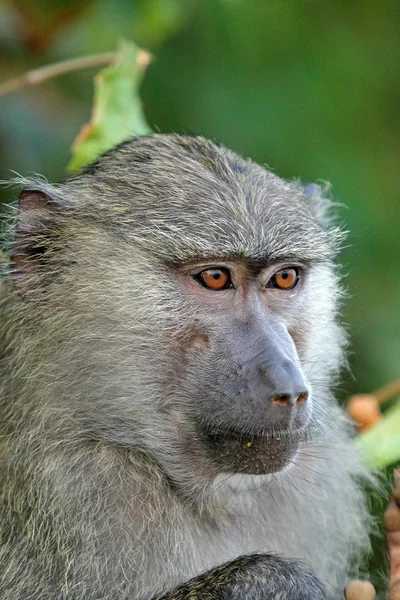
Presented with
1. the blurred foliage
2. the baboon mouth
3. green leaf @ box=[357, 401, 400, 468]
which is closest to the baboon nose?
the baboon mouth

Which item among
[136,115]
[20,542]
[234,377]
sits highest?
[136,115]

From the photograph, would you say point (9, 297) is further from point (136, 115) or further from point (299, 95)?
point (299, 95)

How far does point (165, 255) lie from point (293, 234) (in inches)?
19.8

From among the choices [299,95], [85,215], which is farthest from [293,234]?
[299,95]

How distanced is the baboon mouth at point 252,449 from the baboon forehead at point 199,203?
64 cm

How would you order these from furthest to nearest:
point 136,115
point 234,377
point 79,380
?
point 136,115 → point 79,380 → point 234,377

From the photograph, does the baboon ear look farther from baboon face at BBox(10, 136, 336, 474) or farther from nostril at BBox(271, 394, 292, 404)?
nostril at BBox(271, 394, 292, 404)

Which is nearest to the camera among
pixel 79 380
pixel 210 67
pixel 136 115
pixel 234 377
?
pixel 234 377

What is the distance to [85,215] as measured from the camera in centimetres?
379

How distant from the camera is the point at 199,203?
3.73m

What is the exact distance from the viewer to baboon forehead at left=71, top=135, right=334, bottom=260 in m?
3.64

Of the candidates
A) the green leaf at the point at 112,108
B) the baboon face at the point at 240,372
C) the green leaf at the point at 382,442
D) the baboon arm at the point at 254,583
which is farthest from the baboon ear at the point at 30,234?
the green leaf at the point at 382,442

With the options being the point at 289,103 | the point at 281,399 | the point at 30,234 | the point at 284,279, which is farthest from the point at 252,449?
the point at 289,103

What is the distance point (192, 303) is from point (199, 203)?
0.38 meters
